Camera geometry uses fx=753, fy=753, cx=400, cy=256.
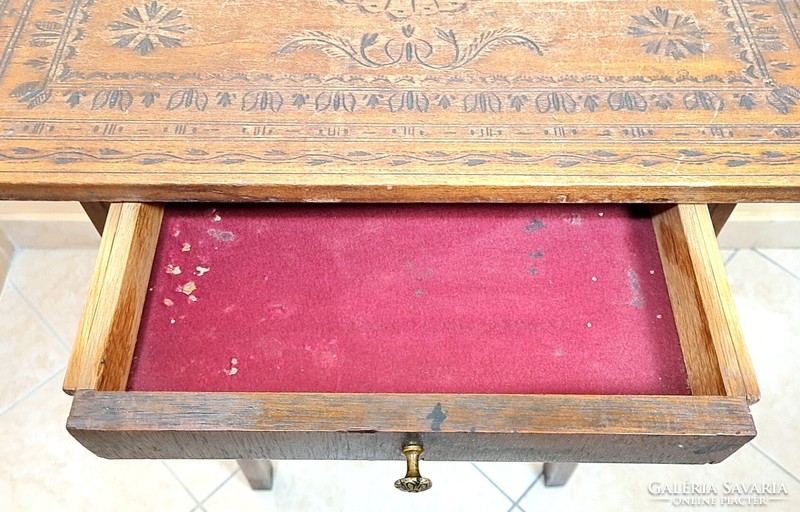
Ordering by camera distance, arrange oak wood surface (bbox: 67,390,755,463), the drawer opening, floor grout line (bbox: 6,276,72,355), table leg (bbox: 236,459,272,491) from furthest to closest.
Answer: floor grout line (bbox: 6,276,72,355), table leg (bbox: 236,459,272,491), the drawer opening, oak wood surface (bbox: 67,390,755,463)

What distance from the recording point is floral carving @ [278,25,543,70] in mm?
729

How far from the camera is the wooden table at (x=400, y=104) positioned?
64 cm

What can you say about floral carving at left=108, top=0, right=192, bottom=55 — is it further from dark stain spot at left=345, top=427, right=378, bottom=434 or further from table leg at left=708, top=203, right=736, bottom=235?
table leg at left=708, top=203, right=736, bottom=235

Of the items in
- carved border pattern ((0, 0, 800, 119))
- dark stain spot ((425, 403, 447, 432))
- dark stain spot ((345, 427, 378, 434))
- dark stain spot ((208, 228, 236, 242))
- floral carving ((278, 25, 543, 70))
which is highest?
floral carving ((278, 25, 543, 70))

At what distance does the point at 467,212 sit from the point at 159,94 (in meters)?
0.32

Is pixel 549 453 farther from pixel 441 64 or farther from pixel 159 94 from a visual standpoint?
pixel 159 94

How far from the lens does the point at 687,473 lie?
3.68 ft

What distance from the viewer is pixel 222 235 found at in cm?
76

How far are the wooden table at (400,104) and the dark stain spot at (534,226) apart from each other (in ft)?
0.40

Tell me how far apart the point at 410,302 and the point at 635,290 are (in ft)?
0.71

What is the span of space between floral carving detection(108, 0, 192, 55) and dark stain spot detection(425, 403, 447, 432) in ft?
1.43

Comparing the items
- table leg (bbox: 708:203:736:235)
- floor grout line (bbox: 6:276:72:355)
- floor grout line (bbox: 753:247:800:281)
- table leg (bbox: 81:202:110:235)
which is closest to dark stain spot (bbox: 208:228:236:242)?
table leg (bbox: 81:202:110:235)

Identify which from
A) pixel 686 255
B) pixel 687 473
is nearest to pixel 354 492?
pixel 687 473

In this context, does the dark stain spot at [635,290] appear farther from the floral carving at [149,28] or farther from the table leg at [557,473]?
the floral carving at [149,28]
